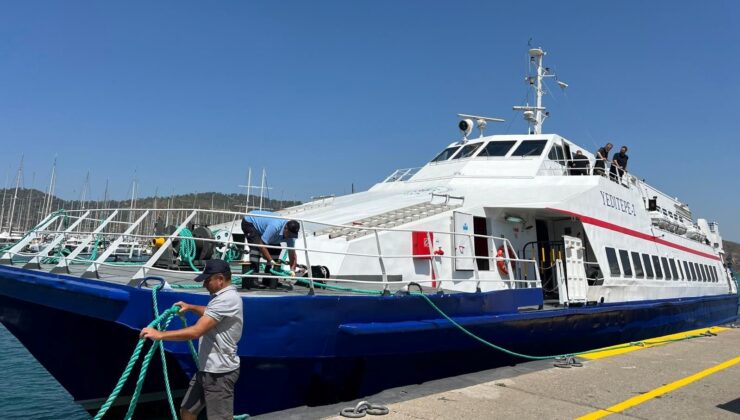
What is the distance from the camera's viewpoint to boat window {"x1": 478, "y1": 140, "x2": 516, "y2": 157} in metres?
11.6

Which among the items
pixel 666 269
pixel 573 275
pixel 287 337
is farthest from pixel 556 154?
pixel 287 337

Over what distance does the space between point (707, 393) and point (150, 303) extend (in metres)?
6.28

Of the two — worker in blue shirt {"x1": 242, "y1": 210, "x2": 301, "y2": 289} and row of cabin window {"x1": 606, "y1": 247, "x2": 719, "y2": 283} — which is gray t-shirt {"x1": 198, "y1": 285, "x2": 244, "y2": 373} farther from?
row of cabin window {"x1": 606, "y1": 247, "x2": 719, "y2": 283}

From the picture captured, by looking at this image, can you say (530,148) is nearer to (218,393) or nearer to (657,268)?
(657,268)

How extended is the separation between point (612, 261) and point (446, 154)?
15.0 ft

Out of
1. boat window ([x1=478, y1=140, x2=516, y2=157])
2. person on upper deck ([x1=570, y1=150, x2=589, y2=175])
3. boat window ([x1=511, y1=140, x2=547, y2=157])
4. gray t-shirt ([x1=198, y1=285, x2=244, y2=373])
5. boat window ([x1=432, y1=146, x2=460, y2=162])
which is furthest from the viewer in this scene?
boat window ([x1=432, y1=146, x2=460, y2=162])

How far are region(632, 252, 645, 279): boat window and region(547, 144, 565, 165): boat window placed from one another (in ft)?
8.52

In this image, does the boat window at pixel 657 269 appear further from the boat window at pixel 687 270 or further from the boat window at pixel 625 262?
the boat window at pixel 687 270

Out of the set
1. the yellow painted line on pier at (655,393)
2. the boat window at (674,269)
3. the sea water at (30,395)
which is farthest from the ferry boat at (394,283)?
the sea water at (30,395)

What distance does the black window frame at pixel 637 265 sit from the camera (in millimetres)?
11266

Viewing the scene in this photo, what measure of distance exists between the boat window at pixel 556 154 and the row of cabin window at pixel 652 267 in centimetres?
235

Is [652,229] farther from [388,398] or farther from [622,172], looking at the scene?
[388,398]

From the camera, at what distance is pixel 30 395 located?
9.05m

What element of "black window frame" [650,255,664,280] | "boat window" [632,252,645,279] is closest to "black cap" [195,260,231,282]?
"boat window" [632,252,645,279]
